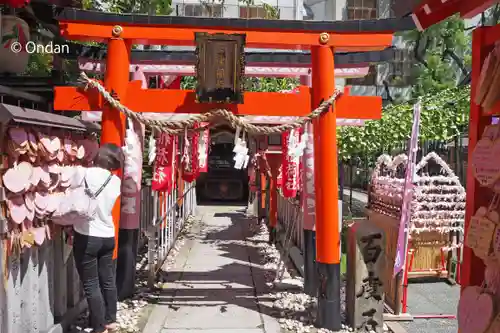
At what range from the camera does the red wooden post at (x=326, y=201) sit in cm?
541

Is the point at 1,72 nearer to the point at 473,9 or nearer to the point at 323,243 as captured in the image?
the point at 323,243

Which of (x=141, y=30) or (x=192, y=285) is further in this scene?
(x=192, y=285)

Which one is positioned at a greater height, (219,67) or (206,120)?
(219,67)

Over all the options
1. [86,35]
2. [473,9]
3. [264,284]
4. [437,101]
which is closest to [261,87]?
[437,101]

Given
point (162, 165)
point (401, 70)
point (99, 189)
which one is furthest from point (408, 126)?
point (401, 70)

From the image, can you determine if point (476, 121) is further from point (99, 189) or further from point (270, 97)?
point (99, 189)

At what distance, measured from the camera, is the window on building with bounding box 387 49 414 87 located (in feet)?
85.8

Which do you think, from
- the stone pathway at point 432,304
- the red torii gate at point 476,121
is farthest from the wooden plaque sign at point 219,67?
the stone pathway at point 432,304

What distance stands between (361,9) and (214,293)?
22247 millimetres

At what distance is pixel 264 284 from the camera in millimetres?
7629

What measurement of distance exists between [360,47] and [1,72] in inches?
180

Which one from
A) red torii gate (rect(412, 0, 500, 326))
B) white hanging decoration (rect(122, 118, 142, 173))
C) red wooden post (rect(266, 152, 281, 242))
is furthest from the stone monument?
red wooden post (rect(266, 152, 281, 242))

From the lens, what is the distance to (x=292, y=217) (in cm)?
955

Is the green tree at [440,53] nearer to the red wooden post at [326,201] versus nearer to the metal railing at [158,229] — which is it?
the metal railing at [158,229]
